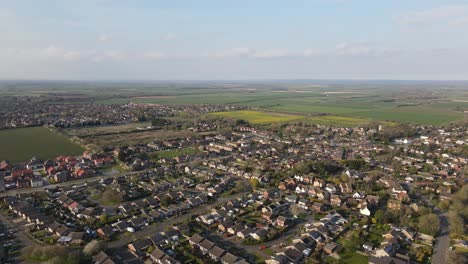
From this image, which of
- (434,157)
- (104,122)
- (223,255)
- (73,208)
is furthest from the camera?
(104,122)

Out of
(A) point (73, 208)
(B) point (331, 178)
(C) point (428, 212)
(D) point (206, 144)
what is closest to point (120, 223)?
(A) point (73, 208)

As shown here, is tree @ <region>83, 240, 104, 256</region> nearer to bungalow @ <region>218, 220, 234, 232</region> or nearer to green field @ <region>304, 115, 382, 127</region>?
bungalow @ <region>218, 220, 234, 232</region>

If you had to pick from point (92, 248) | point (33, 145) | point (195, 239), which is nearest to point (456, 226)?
point (195, 239)

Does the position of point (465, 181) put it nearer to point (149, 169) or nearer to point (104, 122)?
point (149, 169)

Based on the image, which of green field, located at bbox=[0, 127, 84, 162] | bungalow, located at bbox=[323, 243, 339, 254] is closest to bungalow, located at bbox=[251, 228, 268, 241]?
bungalow, located at bbox=[323, 243, 339, 254]

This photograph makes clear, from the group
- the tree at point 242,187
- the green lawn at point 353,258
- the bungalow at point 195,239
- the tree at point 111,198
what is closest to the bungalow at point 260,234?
the bungalow at point 195,239

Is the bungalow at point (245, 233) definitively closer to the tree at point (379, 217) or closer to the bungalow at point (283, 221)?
the bungalow at point (283, 221)

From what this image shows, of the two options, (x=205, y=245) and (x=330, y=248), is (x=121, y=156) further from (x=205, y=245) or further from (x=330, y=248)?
(x=330, y=248)
